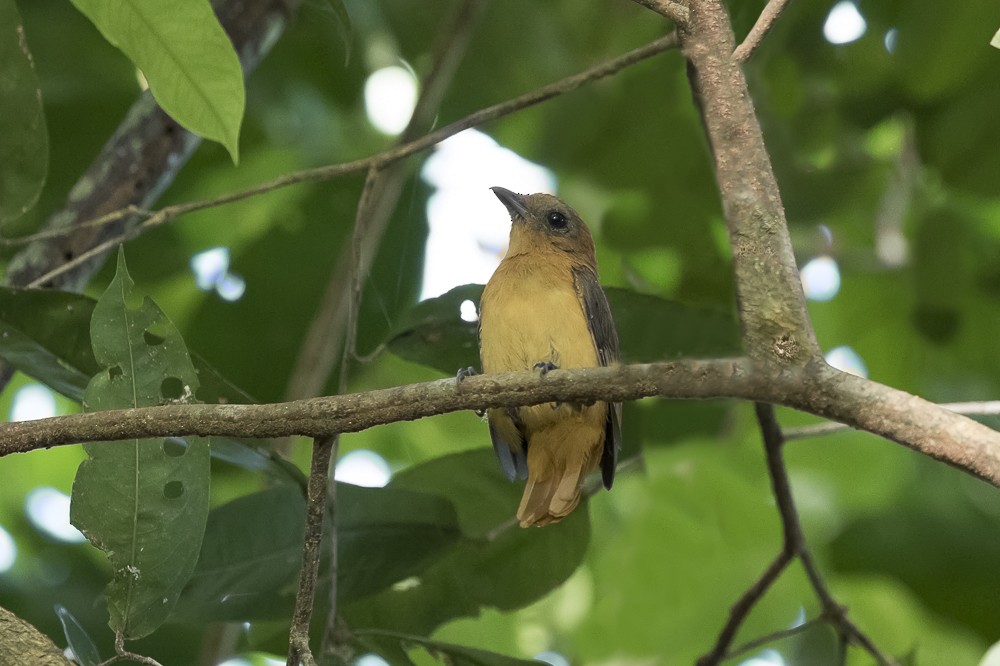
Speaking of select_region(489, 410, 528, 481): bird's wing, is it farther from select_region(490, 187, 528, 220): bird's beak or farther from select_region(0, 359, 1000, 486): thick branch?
select_region(0, 359, 1000, 486): thick branch

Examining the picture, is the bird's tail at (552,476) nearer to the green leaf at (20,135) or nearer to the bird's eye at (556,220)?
the bird's eye at (556,220)

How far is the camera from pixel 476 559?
345 cm

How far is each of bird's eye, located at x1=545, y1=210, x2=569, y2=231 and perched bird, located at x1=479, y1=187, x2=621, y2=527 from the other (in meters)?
0.61

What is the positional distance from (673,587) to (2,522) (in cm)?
322

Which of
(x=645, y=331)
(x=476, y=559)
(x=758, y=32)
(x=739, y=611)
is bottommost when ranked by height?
(x=739, y=611)

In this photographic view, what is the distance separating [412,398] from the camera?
1929mm

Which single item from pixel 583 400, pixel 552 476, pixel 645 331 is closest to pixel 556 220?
pixel 645 331

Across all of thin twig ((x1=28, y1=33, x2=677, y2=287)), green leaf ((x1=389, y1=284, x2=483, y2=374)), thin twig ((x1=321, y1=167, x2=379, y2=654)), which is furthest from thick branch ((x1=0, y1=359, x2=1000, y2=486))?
green leaf ((x1=389, y1=284, x2=483, y2=374))

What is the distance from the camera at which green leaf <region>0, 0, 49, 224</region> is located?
9.73 feet

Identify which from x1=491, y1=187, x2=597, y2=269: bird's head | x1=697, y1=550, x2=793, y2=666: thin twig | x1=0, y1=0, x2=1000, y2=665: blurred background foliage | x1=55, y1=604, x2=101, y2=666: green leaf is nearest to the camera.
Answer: x1=55, y1=604, x2=101, y2=666: green leaf

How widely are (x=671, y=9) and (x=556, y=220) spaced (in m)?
2.30

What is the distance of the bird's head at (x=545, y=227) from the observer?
4.32 meters

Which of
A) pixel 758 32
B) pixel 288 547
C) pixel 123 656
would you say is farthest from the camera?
pixel 288 547

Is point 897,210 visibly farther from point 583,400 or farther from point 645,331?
point 583,400
